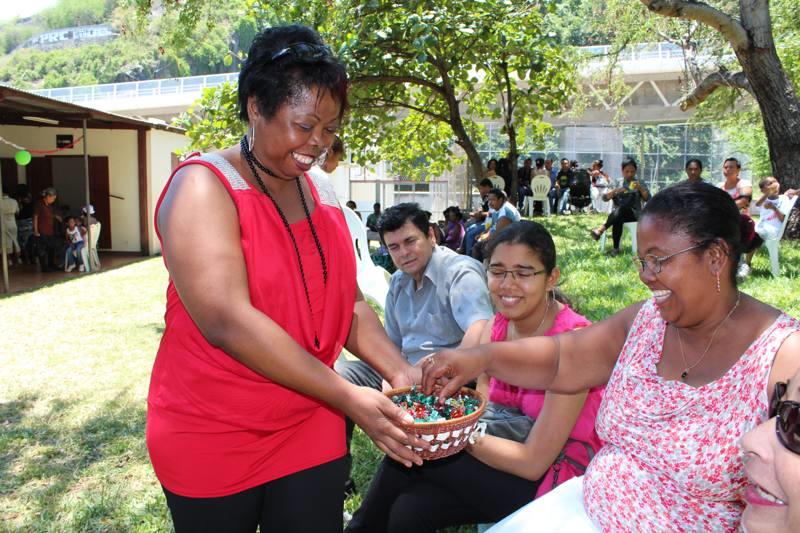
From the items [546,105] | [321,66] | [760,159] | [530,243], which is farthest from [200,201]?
[760,159]

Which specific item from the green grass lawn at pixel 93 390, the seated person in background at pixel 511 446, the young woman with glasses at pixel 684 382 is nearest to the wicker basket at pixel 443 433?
the young woman with glasses at pixel 684 382

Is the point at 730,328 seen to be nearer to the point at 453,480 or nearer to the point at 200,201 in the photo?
the point at 453,480

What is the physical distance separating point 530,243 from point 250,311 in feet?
5.28

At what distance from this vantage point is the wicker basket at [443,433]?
5.83 feet

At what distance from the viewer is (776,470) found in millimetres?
1171

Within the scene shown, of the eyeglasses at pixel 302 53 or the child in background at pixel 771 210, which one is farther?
the child in background at pixel 771 210

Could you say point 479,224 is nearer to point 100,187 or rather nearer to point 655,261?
point 655,261

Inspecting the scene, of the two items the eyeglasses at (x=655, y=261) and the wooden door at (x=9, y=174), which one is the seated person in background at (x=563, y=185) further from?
the eyeglasses at (x=655, y=261)

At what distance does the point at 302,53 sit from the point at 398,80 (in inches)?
326

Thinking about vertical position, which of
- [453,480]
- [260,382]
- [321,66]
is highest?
[321,66]

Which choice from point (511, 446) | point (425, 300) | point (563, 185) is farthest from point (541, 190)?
point (511, 446)

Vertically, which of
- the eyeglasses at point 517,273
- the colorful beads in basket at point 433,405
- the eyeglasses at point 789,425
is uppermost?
the eyeglasses at point 517,273

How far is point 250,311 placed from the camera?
1.58 metres

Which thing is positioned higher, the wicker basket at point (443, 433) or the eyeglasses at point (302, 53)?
the eyeglasses at point (302, 53)
